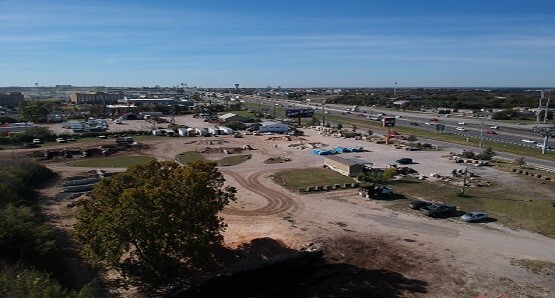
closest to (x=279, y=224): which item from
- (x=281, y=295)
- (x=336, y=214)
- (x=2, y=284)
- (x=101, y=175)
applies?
(x=336, y=214)

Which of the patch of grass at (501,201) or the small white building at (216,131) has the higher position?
the small white building at (216,131)

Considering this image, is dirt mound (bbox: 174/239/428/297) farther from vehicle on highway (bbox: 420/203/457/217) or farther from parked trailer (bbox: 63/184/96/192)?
parked trailer (bbox: 63/184/96/192)

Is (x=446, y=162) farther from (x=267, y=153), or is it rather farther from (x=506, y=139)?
(x=506, y=139)

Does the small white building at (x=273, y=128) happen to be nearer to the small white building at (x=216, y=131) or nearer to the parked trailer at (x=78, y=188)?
the small white building at (x=216, y=131)

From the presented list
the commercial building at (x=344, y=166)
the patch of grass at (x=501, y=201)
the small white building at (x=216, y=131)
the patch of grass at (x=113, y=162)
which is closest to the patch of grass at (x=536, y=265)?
the patch of grass at (x=501, y=201)

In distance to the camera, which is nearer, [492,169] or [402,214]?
[402,214]

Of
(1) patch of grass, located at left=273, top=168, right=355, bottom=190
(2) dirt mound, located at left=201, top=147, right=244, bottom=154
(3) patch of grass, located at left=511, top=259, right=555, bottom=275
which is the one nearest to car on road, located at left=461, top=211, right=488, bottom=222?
(3) patch of grass, located at left=511, top=259, right=555, bottom=275
